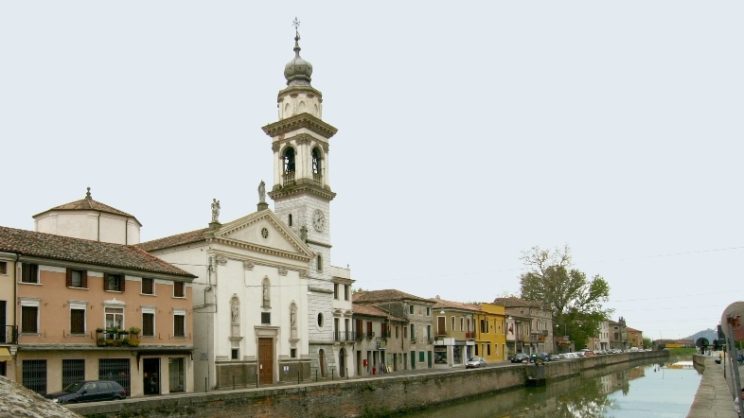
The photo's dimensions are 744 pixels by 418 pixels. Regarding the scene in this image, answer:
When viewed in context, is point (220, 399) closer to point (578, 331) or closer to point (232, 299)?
point (232, 299)

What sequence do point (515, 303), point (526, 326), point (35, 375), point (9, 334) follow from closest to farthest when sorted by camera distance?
point (9, 334) < point (35, 375) < point (515, 303) < point (526, 326)

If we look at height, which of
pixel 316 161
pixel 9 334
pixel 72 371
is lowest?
pixel 72 371

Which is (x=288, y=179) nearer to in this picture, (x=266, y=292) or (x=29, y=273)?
(x=266, y=292)

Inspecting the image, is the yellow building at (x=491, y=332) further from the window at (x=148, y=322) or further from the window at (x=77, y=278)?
the window at (x=77, y=278)

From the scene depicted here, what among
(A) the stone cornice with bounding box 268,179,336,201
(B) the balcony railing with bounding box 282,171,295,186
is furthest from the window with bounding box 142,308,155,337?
(B) the balcony railing with bounding box 282,171,295,186

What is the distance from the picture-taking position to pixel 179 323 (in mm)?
35938

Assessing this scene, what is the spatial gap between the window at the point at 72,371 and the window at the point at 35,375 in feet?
3.24

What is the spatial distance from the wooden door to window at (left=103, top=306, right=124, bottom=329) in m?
10.6

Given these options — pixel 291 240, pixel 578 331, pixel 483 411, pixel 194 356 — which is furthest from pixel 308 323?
pixel 578 331

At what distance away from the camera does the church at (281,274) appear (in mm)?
38906

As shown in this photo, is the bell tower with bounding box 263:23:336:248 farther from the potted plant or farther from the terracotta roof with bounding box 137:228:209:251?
the potted plant

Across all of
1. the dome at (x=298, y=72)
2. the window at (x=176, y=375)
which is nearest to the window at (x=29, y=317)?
the window at (x=176, y=375)

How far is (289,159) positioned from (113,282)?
871 inches

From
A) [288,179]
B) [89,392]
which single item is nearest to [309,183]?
[288,179]
